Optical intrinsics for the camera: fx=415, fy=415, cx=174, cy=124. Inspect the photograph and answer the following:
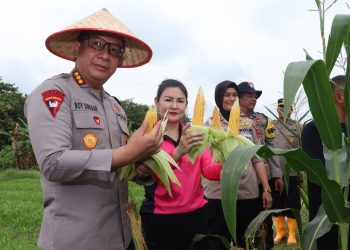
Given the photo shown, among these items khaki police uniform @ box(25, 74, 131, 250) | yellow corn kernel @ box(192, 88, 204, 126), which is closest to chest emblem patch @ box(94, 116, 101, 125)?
khaki police uniform @ box(25, 74, 131, 250)

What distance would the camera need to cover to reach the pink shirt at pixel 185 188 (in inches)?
95.3

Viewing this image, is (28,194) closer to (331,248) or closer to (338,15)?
(331,248)

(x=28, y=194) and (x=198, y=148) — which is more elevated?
(x=198, y=148)

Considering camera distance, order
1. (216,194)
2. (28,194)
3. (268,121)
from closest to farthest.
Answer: (216,194)
(268,121)
(28,194)

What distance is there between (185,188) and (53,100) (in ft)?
3.68

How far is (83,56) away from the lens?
1738 millimetres

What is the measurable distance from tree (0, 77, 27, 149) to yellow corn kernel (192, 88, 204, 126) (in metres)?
19.6

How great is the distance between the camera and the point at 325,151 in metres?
1.58

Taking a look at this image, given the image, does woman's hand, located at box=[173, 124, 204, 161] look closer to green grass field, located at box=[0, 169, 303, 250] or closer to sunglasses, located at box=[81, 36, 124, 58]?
sunglasses, located at box=[81, 36, 124, 58]

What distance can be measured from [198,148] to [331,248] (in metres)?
0.82

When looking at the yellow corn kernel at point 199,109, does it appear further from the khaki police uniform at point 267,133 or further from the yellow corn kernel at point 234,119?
the khaki police uniform at point 267,133

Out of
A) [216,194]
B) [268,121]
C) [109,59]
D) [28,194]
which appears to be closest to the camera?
[109,59]

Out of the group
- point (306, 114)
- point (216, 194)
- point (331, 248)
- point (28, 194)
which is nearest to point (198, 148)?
point (306, 114)

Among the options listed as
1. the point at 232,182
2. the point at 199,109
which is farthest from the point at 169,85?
the point at 232,182
